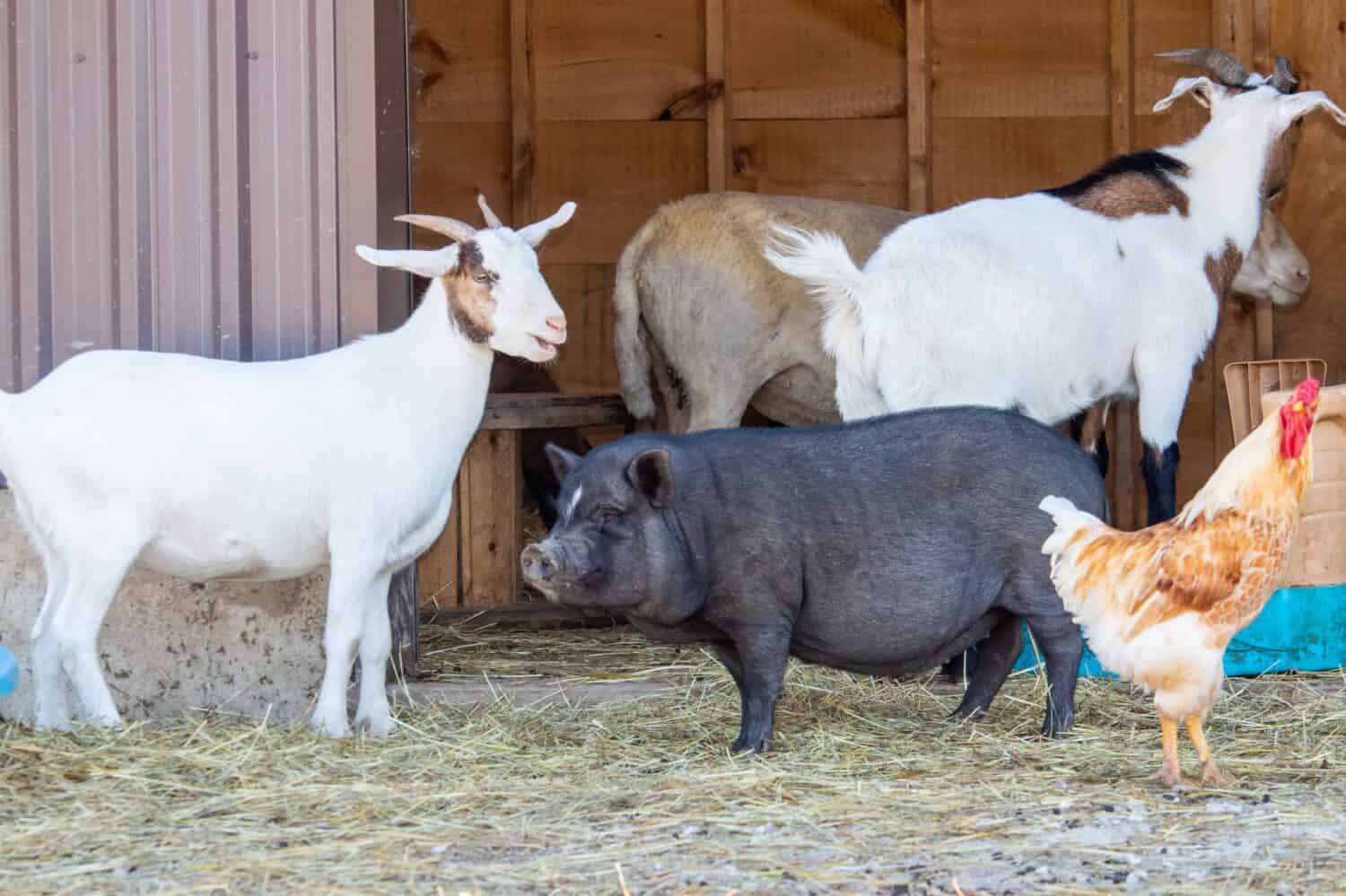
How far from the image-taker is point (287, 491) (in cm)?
546

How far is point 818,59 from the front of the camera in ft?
31.7

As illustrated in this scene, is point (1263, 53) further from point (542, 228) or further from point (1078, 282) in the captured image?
point (542, 228)

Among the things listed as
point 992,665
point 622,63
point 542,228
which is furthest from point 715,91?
point 992,665

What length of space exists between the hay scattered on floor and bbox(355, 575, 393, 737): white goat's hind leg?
0.09 m

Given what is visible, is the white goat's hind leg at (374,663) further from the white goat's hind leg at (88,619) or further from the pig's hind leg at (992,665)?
the pig's hind leg at (992,665)

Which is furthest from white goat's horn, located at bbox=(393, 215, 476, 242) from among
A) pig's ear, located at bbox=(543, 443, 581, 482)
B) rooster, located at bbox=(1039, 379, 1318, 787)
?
rooster, located at bbox=(1039, 379, 1318, 787)

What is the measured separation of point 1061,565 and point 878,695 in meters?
1.54

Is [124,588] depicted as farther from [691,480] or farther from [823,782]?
[823,782]

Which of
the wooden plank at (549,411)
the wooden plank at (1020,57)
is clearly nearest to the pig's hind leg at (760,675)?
the wooden plank at (549,411)

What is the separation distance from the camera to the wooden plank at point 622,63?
958 cm

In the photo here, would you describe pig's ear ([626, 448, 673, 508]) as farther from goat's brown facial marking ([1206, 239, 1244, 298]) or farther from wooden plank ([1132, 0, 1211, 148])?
wooden plank ([1132, 0, 1211, 148])

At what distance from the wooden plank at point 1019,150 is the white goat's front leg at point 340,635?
5.14 metres

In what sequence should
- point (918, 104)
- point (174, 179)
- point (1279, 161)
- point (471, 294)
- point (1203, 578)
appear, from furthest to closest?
point (918, 104)
point (1279, 161)
point (174, 179)
point (471, 294)
point (1203, 578)

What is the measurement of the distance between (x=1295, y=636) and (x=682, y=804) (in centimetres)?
316
